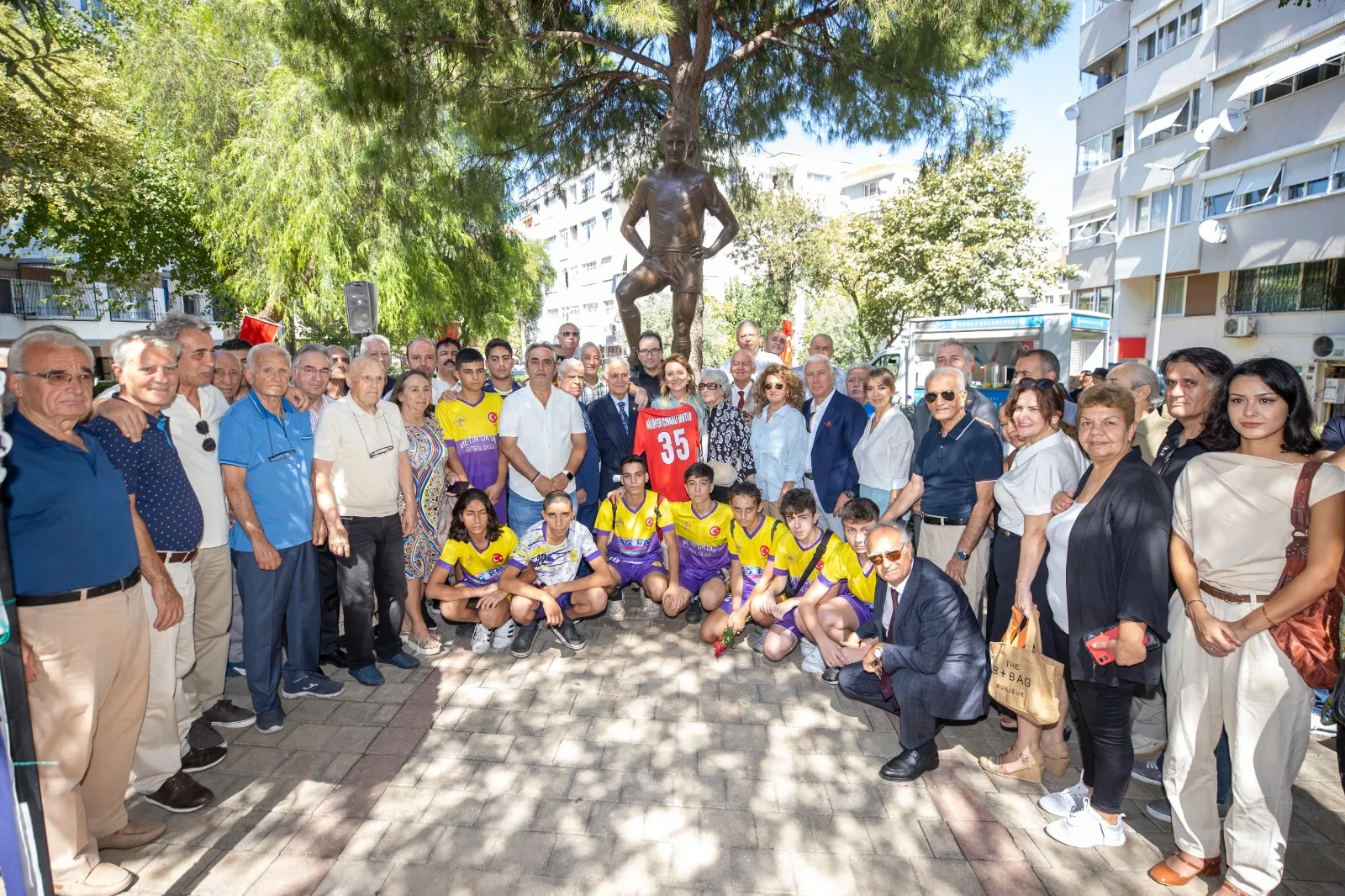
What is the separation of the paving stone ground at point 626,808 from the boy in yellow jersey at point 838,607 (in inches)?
9.0

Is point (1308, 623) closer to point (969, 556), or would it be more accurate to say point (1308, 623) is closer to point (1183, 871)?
point (1183, 871)

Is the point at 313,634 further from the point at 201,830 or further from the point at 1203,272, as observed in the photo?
the point at 1203,272

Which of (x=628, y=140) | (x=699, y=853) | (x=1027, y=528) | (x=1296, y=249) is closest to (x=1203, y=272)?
(x=1296, y=249)

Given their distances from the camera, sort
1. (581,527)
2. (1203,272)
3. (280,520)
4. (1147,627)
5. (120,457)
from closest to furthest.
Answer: (1147,627)
(120,457)
(280,520)
(581,527)
(1203,272)

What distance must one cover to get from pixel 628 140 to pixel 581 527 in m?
7.16

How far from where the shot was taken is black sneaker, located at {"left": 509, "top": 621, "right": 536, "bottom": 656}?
4602 mm

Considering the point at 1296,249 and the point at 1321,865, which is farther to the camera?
the point at 1296,249

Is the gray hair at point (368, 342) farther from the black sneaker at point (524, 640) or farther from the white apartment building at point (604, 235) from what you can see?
the white apartment building at point (604, 235)

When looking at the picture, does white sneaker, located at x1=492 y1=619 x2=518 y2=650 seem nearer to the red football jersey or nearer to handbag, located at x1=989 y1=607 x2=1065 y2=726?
the red football jersey

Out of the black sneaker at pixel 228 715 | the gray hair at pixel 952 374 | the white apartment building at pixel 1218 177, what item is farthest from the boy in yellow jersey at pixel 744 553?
the white apartment building at pixel 1218 177

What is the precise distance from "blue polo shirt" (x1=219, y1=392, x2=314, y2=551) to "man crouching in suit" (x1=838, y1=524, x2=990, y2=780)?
299cm

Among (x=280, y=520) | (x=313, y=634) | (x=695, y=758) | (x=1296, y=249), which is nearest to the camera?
(x=695, y=758)

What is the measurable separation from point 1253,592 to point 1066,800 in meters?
1.21

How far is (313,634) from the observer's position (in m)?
4.04
